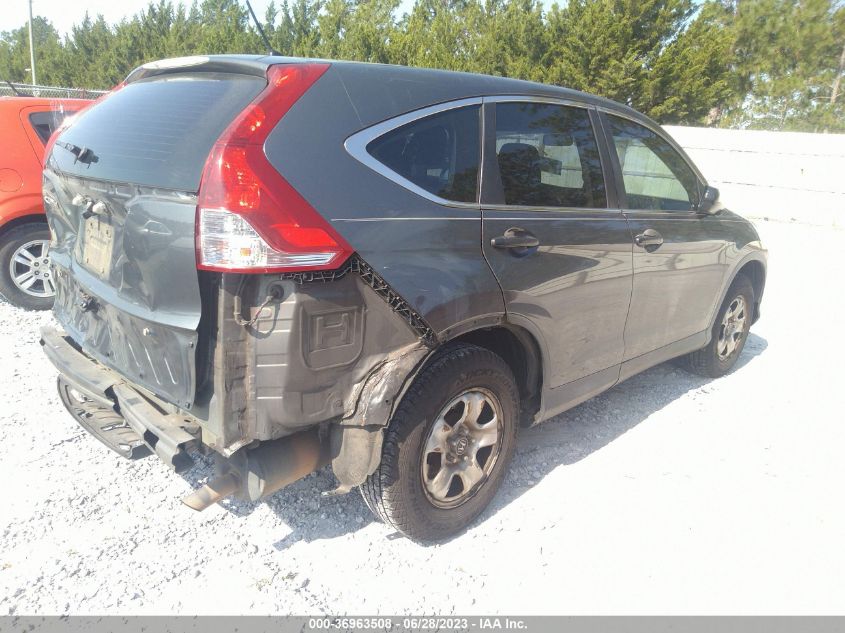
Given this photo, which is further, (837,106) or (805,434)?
(837,106)

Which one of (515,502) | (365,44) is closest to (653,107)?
(365,44)

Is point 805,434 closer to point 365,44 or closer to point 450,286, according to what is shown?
point 450,286

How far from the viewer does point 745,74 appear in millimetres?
26734

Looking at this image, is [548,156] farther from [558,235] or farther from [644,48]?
[644,48]

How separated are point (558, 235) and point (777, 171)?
45.2 feet

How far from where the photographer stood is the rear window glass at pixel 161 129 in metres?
2.15

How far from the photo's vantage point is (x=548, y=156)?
3070 mm

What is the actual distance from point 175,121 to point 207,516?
5.76ft

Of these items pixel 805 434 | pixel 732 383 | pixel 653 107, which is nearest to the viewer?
pixel 805 434

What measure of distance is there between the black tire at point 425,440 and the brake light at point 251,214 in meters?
0.71

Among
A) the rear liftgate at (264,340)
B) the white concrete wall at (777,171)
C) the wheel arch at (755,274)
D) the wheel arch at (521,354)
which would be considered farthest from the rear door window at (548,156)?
the white concrete wall at (777,171)

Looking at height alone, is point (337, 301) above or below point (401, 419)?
above

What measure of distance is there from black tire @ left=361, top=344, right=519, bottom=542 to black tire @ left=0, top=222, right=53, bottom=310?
4431 millimetres

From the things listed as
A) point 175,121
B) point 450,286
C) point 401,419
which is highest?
point 175,121
